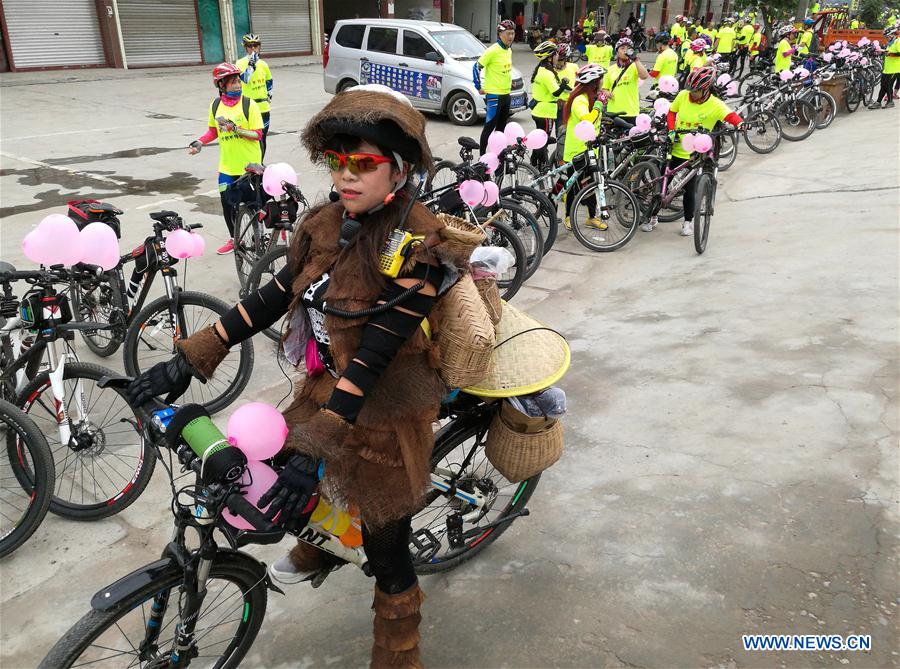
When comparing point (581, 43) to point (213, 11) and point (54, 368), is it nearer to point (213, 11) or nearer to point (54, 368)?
point (213, 11)

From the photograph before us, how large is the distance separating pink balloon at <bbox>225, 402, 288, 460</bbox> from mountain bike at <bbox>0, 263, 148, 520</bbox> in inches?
66.7

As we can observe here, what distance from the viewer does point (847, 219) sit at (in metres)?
7.63

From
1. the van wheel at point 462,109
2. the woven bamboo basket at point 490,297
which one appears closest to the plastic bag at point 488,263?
the woven bamboo basket at point 490,297

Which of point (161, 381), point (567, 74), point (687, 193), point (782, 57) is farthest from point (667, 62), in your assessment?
point (161, 381)

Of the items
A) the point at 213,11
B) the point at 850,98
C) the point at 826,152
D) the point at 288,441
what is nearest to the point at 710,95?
the point at 826,152

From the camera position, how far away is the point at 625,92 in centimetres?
923

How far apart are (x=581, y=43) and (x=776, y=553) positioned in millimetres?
28162

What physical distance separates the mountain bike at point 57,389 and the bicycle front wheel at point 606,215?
17.4 feet

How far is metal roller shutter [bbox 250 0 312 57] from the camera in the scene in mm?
23719

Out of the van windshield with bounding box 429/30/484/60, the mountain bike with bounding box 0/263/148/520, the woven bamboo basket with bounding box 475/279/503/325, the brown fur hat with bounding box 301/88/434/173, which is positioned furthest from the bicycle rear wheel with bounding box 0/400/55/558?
the van windshield with bounding box 429/30/484/60

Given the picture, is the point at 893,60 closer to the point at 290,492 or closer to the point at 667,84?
the point at 667,84

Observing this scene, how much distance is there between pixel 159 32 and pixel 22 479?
21.9 metres

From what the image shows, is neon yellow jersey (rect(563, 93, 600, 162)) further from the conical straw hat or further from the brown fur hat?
the brown fur hat

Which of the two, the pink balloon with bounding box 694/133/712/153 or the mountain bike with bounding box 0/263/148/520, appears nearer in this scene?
the mountain bike with bounding box 0/263/148/520
